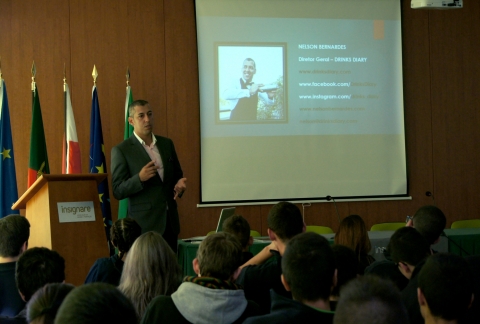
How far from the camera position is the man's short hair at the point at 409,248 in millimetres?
2746

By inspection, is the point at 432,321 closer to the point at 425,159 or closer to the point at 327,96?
the point at 327,96

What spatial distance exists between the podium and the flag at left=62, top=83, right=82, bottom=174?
166 cm

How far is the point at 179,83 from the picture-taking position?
6844 millimetres

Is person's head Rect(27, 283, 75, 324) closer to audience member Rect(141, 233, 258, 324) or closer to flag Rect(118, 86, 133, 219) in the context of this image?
audience member Rect(141, 233, 258, 324)

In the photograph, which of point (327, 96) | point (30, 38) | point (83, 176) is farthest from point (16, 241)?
point (327, 96)

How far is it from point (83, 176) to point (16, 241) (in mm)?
1005

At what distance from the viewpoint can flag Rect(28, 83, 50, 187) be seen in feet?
18.6

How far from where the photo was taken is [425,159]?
7.45 meters

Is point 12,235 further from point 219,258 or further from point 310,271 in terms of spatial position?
point 310,271

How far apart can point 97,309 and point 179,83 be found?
5888mm

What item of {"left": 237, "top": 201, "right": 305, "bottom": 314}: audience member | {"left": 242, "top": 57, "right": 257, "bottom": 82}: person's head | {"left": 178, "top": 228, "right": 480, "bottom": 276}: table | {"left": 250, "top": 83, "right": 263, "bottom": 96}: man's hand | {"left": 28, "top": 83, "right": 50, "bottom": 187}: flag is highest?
{"left": 242, "top": 57, "right": 257, "bottom": 82}: person's head

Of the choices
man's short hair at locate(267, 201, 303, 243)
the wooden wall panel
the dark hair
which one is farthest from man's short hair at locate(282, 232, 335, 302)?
the wooden wall panel

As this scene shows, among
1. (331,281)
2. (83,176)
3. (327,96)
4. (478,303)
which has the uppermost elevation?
(327,96)

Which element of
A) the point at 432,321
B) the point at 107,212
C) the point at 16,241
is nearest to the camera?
the point at 432,321
